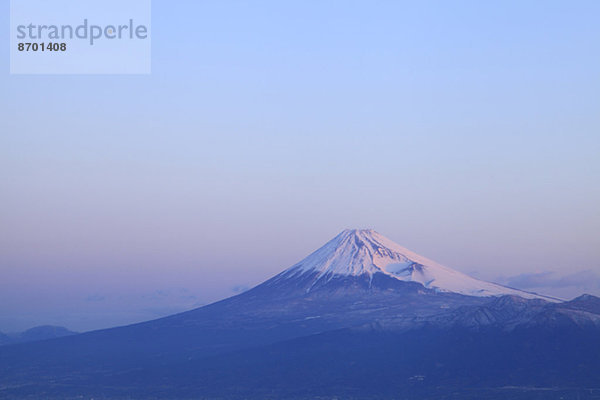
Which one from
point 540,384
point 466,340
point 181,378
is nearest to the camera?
point 540,384

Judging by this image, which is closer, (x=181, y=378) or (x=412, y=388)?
(x=412, y=388)

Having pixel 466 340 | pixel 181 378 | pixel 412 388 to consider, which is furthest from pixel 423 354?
pixel 181 378

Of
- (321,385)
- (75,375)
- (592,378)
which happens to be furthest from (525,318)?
(75,375)

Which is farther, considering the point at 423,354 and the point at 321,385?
the point at 423,354

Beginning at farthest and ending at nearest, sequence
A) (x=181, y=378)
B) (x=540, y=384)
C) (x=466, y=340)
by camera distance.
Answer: (x=466, y=340)
(x=181, y=378)
(x=540, y=384)

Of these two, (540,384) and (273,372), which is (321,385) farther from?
(540,384)

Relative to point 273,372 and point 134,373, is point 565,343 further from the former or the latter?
point 134,373

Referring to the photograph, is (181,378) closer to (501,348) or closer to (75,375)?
(75,375)
